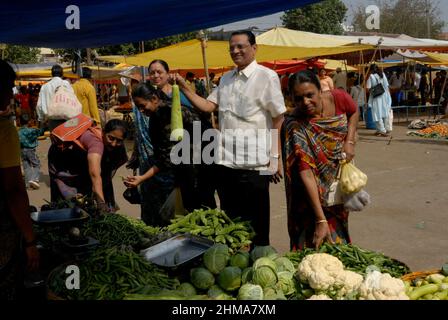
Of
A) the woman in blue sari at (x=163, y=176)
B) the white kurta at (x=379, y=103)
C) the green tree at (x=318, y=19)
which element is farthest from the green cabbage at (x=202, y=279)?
the green tree at (x=318, y=19)

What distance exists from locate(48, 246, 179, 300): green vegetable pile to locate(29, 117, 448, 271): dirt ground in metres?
2.83

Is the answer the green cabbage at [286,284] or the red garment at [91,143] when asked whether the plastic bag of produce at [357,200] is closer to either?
the green cabbage at [286,284]

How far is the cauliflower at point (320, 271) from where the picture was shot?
2592 mm

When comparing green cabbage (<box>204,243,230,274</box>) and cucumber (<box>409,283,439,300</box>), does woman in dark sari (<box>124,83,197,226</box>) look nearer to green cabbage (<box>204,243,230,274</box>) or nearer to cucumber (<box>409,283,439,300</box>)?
green cabbage (<box>204,243,230,274</box>)

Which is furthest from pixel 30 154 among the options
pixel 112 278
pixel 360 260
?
pixel 360 260

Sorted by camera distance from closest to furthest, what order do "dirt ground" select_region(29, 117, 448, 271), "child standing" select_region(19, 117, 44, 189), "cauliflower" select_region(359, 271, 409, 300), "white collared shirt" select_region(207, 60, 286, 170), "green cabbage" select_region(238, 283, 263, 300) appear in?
1. "cauliflower" select_region(359, 271, 409, 300)
2. "green cabbage" select_region(238, 283, 263, 300)
3. "white collared shirt" select_region(207, 60, 286, 170)
4. "dirt ground" select_region(29, 117, 448, 271)
5. "child standing" select_region(19, 117, 44, 189)

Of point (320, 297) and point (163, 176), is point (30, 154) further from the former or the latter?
point (320, 297)

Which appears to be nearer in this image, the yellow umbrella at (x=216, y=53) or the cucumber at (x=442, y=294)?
the cucumber at (x=442, y=294)

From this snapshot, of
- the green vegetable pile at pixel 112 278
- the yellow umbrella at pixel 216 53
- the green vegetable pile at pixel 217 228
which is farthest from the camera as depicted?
the yellow umbrella at pixel 216 53

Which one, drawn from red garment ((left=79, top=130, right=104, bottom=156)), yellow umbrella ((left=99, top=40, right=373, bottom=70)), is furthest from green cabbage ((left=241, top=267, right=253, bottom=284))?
yellow umbrella ((left=99, top=40, right=373, bottom=70))

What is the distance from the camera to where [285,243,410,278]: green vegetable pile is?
2.89 metres

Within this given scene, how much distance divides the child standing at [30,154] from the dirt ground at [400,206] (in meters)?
0.23

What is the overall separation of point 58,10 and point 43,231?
1588 mm

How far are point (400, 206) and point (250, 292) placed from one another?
5.34 metres
